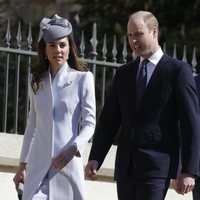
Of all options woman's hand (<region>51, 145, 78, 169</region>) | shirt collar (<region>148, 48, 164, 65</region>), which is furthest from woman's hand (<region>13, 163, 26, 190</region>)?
shirt collar (<region>148, 48, 164, 65</region>)

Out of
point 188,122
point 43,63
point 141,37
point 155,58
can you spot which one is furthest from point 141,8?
point 188,122

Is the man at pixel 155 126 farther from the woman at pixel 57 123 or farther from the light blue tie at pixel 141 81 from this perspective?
the woman at pixel 57 123

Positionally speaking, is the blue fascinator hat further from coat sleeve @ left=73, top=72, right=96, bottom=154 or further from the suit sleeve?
the suit sleeve

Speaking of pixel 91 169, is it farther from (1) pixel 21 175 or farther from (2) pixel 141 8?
(2) pixel 141 8

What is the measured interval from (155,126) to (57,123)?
0.69 meters

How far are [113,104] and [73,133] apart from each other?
1.04 feet

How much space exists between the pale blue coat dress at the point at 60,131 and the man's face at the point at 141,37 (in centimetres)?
53

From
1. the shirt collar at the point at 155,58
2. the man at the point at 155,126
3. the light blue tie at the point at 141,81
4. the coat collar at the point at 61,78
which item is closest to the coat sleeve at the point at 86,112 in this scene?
the coat collar at the point at 61,78

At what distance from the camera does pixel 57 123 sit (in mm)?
6688

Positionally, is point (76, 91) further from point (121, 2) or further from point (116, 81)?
point (121, 2)

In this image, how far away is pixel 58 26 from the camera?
6.84 meters

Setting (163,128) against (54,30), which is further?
(54,30)

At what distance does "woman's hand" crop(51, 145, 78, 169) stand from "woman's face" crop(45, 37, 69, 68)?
0.59 m

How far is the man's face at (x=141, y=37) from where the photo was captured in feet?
20.8
